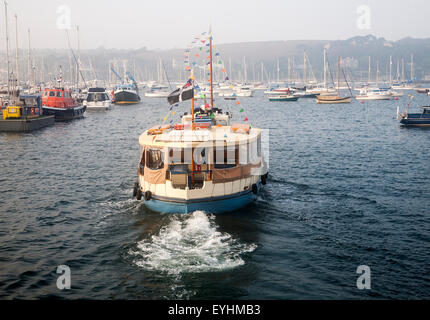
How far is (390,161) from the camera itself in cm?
3834

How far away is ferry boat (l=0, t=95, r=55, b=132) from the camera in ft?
186

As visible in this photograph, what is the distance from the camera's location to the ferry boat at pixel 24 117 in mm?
56844

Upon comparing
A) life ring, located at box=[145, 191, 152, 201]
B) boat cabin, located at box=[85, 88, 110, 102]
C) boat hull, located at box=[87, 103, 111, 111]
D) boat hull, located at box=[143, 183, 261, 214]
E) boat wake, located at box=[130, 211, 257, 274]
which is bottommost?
boat wake, located at box=[130, 211, 257, 274]

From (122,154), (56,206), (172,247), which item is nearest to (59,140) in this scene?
(122,154)

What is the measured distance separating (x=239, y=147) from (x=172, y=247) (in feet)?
22.9

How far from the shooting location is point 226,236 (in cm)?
1944

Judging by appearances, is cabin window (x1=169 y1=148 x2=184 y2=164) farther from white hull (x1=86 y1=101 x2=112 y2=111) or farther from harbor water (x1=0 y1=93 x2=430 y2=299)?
white hull (x1=86 y1=101 x2=112 y2=111)

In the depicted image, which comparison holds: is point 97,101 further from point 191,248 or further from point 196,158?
point 191,248

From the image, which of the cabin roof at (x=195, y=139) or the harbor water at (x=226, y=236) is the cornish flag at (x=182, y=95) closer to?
the cabin roof at (x=195, y=139)

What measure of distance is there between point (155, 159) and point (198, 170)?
274cm

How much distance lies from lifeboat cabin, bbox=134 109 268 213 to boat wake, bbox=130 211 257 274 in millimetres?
983

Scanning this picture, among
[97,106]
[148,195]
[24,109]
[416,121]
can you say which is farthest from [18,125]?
[416,121]

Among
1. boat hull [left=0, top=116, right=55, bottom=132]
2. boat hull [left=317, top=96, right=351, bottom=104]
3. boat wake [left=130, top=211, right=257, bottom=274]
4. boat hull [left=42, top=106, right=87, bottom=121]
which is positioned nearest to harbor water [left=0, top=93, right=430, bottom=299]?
boat wake [left=130, top=211, right=257, bottom=274]
